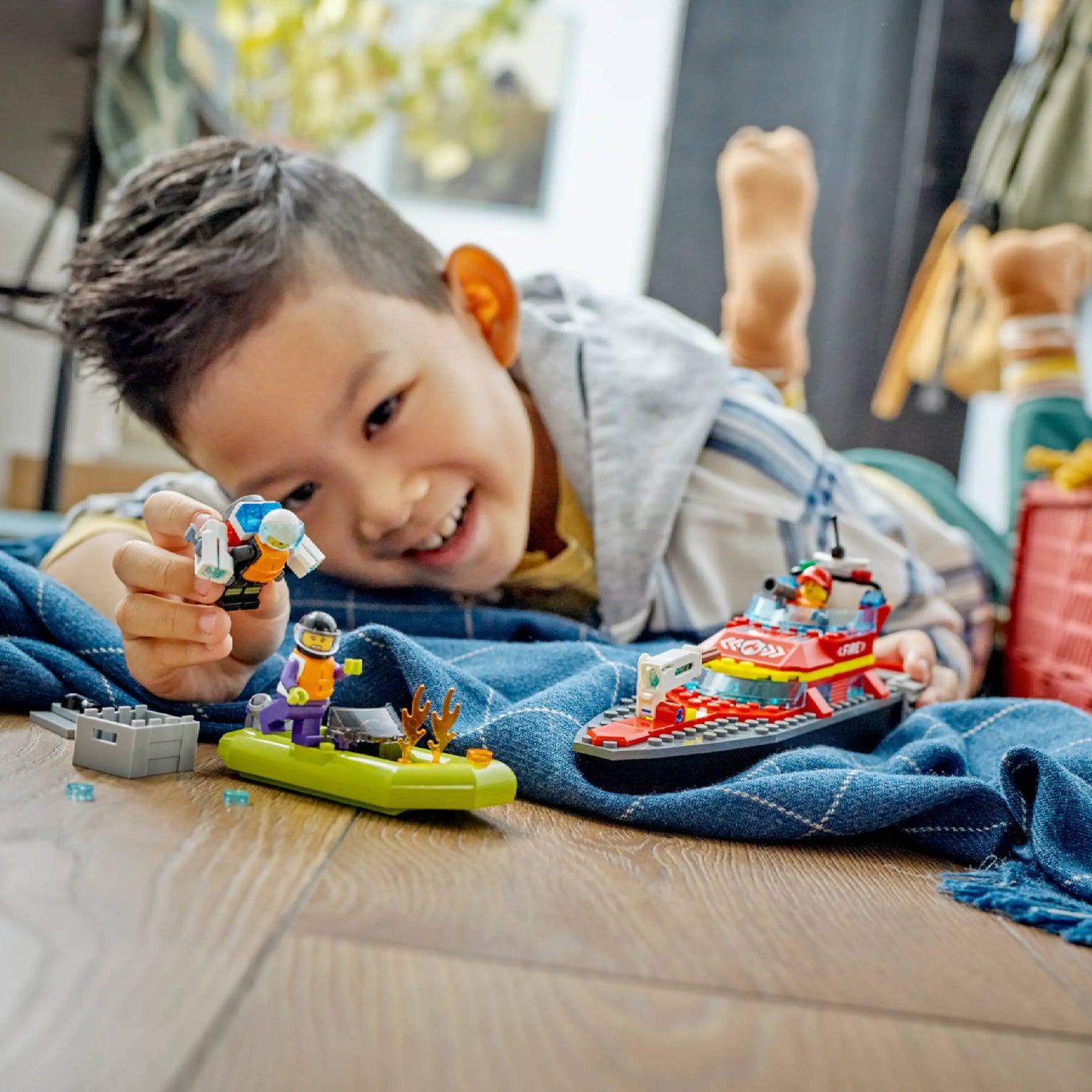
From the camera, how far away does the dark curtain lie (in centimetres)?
200

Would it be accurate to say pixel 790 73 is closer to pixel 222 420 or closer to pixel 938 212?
pixel 938 212

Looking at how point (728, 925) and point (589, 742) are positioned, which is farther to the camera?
point (589, 742)

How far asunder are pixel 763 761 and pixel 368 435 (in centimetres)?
43

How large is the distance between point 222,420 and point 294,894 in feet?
1.75

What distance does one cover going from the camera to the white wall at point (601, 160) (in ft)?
7.73

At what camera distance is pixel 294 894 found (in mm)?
379

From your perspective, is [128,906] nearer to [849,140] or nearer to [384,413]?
[384,413]

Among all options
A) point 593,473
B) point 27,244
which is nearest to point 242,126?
point 27,244

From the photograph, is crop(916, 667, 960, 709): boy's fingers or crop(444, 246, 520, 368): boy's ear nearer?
crop(916, 667, 960, 709): boy's fingers

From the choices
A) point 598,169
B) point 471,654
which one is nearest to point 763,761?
point 471,654

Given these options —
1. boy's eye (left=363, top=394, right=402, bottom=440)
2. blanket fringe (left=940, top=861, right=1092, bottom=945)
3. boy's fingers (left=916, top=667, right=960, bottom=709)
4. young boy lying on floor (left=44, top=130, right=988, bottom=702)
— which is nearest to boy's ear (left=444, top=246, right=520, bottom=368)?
young boy lying on floor (left=44, top=130, right=988, bottom=702)

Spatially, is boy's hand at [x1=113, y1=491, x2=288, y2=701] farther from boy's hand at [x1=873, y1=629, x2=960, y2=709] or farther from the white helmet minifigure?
boy's hand at [x1=873, y1=629, x2=960, y2=709]

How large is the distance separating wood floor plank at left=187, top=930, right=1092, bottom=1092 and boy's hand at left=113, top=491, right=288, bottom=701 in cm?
26

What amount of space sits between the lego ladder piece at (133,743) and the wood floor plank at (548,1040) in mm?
215
